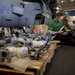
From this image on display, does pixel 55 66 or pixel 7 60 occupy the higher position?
pixel 7 60

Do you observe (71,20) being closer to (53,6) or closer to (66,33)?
(53,6)

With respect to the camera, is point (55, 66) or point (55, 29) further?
point (55, 29)

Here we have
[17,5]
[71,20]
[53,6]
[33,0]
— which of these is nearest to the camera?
[17,5]

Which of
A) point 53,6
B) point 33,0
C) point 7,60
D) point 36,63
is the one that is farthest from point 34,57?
point 53,6

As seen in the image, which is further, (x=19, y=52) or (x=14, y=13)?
(x=14, y=13)

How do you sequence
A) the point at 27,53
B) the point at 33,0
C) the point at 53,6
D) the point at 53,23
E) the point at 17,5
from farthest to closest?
1. the point at 53,6
2. the point at 33,0
3. the point at 53,23
4. the point at 17,5
5. the point at 27,53

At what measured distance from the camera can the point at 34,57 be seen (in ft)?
4.07

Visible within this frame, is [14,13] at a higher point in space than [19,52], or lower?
higher

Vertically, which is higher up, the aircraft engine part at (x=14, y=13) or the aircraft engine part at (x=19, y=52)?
the aircraft engine part at (x=14, y=13)

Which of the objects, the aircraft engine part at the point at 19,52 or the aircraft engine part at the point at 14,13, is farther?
the aircraft engine part at the point at 14,13

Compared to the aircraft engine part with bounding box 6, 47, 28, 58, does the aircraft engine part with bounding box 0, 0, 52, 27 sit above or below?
above

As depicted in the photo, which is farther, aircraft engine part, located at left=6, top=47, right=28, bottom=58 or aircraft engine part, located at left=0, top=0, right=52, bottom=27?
aircraft engine part, located at left=0, top=0, right=52, bottom=27

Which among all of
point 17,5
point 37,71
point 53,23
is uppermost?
point 17,5

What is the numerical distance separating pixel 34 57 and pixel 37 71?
167mm
